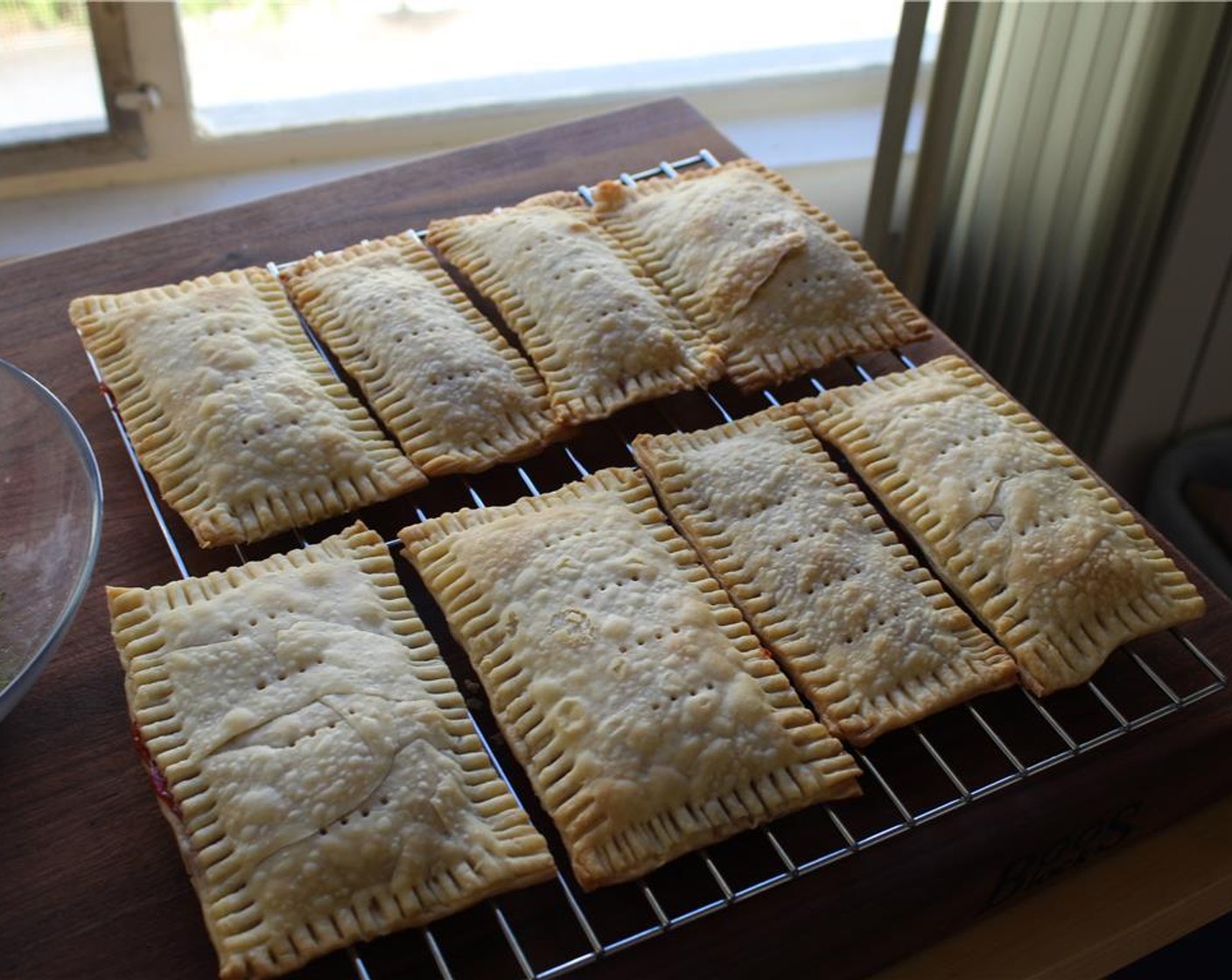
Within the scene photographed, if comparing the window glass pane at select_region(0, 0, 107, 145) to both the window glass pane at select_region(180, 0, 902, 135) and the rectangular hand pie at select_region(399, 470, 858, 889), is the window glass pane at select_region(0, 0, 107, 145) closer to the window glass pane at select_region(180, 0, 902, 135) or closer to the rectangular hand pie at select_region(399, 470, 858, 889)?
the window glass pane at select_region(180, 0, 902, 135)

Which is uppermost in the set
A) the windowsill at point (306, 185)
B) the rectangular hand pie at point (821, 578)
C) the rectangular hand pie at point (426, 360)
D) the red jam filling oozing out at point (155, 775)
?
the rectangular hand pie at point (426, 360)

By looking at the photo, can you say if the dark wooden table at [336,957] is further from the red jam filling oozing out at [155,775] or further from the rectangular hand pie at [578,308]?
the rectangular hand pie at [578,308]

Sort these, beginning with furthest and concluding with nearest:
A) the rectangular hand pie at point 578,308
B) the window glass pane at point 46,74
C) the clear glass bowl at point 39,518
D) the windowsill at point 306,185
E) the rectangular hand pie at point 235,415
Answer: the windowsill at point 306,185, the window glass pane at point 46,74, the rectangular hand pie at point 578,308, the rectangular hand pie at point 235,415, the clear glass bowl at point 39,518

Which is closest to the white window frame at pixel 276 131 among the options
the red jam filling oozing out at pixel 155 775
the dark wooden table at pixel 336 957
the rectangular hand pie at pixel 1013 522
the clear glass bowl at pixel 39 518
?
the dark wooden table at pixel 336 957

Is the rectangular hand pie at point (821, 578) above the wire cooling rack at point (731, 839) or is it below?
above

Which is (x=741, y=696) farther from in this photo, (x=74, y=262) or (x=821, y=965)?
(x=74, y=262)

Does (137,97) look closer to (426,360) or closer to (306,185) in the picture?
(306,185)

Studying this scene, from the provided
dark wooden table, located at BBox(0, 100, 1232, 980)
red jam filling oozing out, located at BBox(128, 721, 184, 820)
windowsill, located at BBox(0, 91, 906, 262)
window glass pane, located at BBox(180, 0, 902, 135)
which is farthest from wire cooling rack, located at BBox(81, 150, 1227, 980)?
window glass pane, located at BBox(180, 0, 902, 135)
